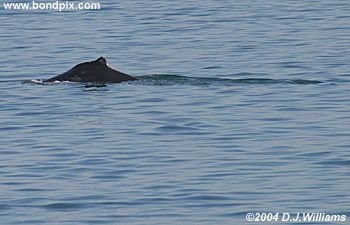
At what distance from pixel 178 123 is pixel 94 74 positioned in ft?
13.8

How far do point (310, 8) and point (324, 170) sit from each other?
79.2ft

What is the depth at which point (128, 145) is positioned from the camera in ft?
73.0

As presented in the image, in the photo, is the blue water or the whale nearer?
the blue water

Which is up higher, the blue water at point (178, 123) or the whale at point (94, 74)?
the whale at point (94, 74)

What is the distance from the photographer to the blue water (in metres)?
18.7

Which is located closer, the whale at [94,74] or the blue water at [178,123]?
the blue water at [178,123]

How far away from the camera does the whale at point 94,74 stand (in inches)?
1101

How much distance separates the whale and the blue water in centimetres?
19

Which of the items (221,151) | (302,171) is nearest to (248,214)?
(302,171)

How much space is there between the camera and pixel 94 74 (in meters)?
28.1

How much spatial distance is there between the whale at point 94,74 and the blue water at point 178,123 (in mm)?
190

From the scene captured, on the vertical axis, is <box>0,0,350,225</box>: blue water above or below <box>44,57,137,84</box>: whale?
below

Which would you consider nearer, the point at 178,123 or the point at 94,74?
the point at 178,123

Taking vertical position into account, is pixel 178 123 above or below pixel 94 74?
below
